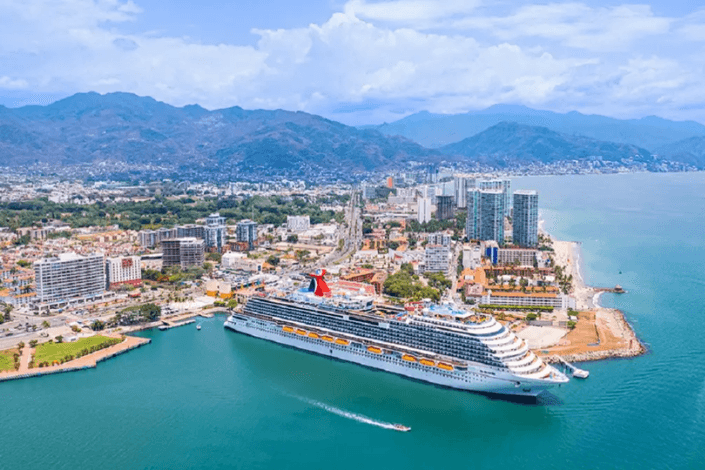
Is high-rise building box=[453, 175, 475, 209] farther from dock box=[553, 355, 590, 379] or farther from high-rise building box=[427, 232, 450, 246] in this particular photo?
dock box=[553, 355, 590, 379]

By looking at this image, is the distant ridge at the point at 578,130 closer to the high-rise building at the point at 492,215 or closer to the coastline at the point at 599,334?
the high-rise building at the point at 492,215

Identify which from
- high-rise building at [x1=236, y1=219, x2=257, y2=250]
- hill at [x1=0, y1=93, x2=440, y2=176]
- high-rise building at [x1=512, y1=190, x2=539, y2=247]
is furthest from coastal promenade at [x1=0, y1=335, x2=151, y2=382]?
hill at [x1=0, y1=93, x2=440, y2=176]

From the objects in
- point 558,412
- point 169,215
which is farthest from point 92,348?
point 169,215

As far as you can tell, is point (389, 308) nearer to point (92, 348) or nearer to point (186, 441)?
point (186, 441)

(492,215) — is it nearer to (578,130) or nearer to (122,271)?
(122,271)

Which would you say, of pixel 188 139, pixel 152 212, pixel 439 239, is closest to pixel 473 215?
pixel 439 239

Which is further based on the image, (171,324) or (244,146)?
(244,146)
